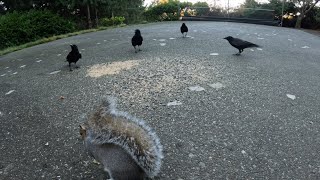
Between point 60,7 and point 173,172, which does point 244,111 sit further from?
point 60,7

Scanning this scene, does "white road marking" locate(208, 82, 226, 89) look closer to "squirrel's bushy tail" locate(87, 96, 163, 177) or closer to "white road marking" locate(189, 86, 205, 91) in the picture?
"white road marking" locate(189, 86, 205, 91)

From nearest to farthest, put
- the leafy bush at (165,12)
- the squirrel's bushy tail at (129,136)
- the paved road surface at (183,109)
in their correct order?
the squirrel's bushy tail at (129,136), the paved road surface at (183,109), the leafy bush at (165,12)

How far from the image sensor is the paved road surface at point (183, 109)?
3521mm

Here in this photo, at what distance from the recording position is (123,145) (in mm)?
2551

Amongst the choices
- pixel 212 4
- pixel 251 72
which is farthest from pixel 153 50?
pixel 212 4

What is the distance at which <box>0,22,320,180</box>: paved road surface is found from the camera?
3.52 m

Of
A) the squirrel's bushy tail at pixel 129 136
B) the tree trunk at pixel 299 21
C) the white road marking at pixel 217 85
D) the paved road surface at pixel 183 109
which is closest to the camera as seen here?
the squirrel's bushy tail at pixel 129 136

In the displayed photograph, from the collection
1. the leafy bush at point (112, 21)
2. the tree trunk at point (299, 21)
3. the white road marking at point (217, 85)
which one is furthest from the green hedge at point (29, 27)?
the tree trunk at point (299, 21)

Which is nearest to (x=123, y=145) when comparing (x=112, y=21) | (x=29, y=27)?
(x=29, y=27)

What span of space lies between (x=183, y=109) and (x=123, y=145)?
226 centimetres

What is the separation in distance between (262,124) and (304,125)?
561 mm

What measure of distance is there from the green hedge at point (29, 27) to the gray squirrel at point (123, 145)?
12592mm

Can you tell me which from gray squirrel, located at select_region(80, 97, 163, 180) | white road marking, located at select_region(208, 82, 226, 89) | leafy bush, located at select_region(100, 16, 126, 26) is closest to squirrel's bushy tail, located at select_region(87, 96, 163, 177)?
gray squirrel, located at select_region(80, 97, 163, 180)

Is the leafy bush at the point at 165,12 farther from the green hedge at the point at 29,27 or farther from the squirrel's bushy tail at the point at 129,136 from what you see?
the squirrel's bushy tail at the point at 129,136
